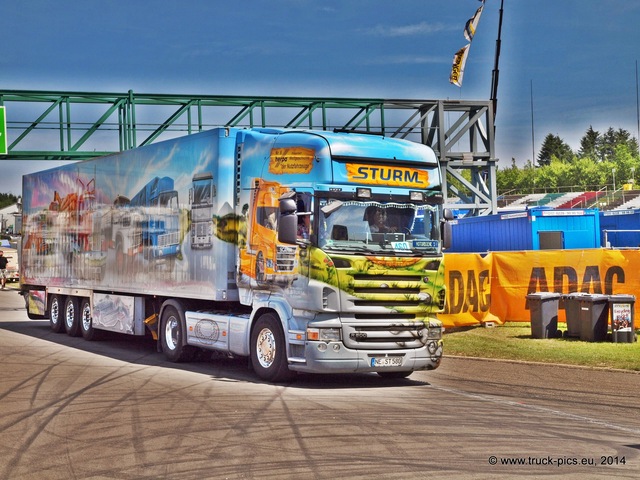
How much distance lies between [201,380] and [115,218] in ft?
21.9

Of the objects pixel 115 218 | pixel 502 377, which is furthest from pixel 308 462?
pixel 115 218

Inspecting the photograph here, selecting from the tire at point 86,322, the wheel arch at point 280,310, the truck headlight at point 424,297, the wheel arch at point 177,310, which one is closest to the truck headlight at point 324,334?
the wheel arch at point 280,310

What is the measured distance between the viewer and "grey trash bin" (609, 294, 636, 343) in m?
19.5

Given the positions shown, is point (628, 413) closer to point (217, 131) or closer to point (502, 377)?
point (502, 377)

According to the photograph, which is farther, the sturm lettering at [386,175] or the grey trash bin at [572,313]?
the grey trash bin at [572,313]

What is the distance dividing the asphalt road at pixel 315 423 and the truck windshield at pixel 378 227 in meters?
2.09

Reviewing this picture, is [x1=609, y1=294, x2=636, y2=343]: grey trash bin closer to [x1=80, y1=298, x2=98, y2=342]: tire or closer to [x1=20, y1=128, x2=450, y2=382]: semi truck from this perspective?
[x1=20, y1=128, x2=450, y2=382]: semi truck

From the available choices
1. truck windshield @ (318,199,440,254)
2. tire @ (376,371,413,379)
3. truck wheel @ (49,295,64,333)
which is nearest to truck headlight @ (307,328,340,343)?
truck windshield @ (318,199,440,254)

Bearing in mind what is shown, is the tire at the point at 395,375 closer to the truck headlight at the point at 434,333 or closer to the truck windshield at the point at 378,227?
the truck headlight at the point at 434,333

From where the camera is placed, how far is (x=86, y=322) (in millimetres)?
22812

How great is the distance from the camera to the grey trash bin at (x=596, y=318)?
1991 cm

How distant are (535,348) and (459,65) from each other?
1357 inches

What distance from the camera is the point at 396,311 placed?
1410cm

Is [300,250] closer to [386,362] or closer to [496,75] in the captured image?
[386,362]
